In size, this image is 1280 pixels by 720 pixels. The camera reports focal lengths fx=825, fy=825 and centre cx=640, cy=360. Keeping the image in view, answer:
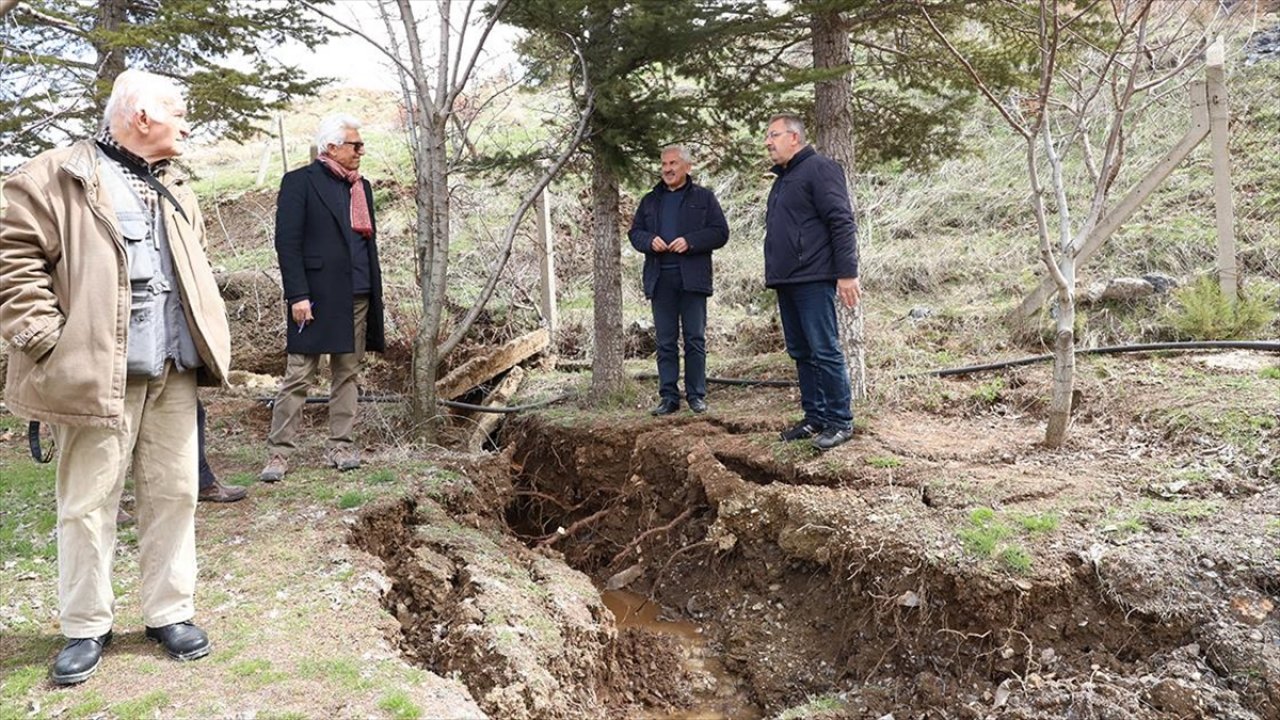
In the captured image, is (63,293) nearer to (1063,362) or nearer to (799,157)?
(799,157)

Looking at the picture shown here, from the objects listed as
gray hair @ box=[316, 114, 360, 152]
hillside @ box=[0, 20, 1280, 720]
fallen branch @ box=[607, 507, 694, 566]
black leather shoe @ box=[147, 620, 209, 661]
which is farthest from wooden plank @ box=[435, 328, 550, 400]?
black leather shoe @ box=[147, 620, 209, 661]

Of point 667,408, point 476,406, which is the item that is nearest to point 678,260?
point 667,408

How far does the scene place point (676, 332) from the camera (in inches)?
245

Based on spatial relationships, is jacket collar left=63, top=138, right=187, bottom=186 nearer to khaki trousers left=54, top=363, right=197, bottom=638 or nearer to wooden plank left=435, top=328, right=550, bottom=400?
khaki trousers left=54, top=363, right=197, bottom=638

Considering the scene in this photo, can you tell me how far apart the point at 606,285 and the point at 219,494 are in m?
3.21

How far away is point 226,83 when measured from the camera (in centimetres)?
743

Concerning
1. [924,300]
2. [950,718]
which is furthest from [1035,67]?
[950,718]

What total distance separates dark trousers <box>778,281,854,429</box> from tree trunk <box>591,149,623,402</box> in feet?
5.90

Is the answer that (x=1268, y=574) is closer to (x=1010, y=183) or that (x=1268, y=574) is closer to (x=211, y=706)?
(x=211, y=706)

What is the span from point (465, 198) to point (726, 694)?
7.80m

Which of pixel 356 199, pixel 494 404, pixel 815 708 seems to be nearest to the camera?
pixel 815 708

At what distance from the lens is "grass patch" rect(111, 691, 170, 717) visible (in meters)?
2.74

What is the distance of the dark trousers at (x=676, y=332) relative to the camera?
6148mm

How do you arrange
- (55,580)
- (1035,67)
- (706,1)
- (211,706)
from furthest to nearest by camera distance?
(1035,67) → (706,1) → (55,580) → (211,706)
